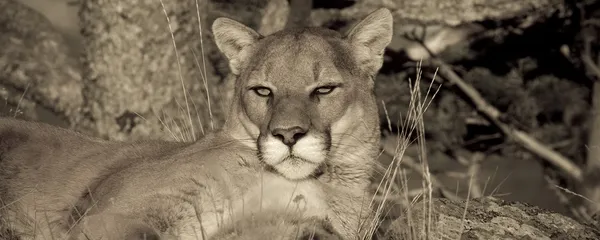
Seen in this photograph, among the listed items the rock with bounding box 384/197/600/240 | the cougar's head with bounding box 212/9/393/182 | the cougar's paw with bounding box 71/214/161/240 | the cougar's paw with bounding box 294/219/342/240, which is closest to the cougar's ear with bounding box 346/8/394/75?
the cougar's head with bounding box 212/9/393/182

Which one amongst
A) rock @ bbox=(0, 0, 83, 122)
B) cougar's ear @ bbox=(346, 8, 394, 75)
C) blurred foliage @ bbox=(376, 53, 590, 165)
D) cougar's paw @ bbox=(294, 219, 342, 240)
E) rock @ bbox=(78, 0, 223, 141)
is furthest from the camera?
blurred foliage @ bbox=(376, 53, 590, 165)

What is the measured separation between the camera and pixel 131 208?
4.19m

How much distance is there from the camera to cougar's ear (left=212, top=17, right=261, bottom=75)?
5.07m

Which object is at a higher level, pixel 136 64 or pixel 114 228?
pixel 114 228

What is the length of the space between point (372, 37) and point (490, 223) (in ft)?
4.07

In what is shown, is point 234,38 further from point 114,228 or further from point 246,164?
point 114,228

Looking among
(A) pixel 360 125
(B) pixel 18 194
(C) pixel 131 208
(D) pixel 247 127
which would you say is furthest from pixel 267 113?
(B) pixel 18 194

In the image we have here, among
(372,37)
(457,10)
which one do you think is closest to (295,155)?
(372,37)

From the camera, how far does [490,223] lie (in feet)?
15.1

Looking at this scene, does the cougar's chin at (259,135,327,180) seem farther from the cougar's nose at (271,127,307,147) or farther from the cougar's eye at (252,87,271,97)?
the cougar's eye at (252,87,271,97)

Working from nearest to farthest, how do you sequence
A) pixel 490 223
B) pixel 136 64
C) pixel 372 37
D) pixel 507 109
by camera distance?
pixel 490 223 → pixel 372 37 → pixel 136 64 → pixel 507 109

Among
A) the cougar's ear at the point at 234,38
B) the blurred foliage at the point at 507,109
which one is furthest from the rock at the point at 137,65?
the blurred foliage at the point at 507,109

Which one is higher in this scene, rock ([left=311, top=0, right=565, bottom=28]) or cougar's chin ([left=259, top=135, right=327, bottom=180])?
cougar's chin ([left=259, top=135, right=327, bottom=180])

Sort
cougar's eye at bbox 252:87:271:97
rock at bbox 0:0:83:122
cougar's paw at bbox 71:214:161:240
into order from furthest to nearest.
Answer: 1. rock at bbox 0:0:83:122
2. cougar's eye at bbox 252:87:271:97
3. cougar's paw at bbox 71:214:161:240
